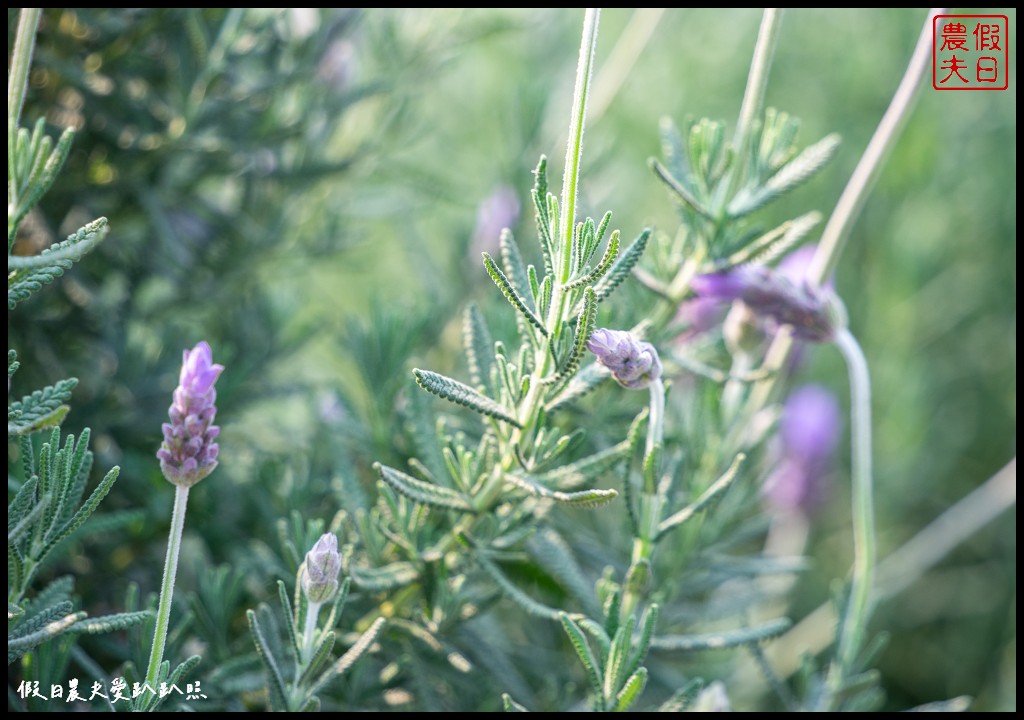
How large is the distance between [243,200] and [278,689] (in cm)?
58

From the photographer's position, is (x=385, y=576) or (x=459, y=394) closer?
(x=459, y=394)

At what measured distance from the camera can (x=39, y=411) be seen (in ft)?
1.71

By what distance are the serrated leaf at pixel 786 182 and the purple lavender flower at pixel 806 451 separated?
24.4 inches

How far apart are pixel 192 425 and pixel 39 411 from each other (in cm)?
9

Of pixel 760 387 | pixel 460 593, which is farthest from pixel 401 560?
pixel 760 387

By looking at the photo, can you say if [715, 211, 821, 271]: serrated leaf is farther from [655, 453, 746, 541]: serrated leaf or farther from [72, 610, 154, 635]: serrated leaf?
[72, 610, 154, 635]: serrated leaf

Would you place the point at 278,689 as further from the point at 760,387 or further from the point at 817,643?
the point at 817,643

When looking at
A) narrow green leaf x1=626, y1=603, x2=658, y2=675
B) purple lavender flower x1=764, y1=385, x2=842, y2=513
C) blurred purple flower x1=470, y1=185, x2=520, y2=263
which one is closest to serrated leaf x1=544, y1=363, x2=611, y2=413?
narrow green leaf x1=626, y1=603, x2=658, y2=675

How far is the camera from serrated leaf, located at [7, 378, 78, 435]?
0.51 metres

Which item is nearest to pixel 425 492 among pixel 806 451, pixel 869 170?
pixel 869 170

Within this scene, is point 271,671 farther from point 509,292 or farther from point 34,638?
point 509,292

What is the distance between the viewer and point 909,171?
1.54 meters

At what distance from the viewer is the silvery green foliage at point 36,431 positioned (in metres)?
0.51

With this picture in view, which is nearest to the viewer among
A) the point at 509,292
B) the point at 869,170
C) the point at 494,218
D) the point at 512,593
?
the point at 509,292
